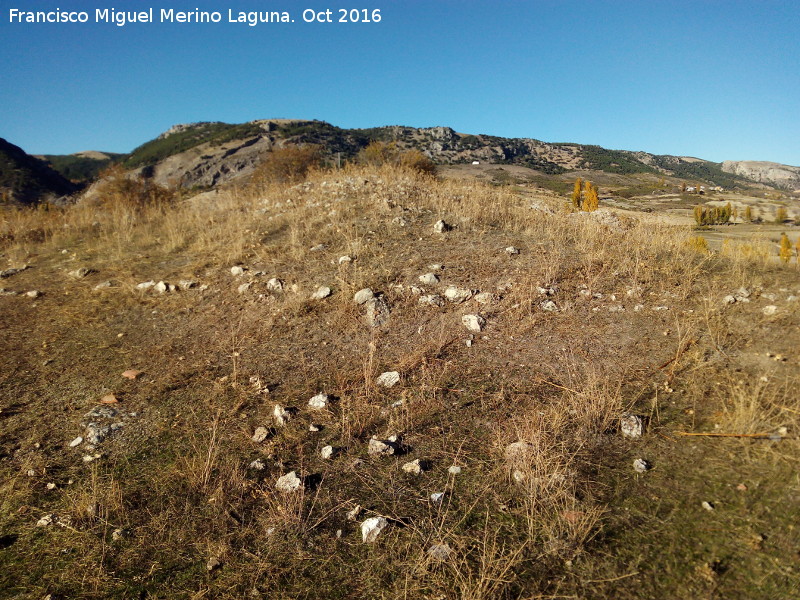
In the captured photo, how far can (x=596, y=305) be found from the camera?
4.26 m

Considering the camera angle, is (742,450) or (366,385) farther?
(366,385)

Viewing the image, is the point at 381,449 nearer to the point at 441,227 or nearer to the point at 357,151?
the point at 441,227

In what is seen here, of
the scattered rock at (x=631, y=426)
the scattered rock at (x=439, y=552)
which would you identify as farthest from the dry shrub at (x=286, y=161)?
the scattered rock at (x=439, y=552)

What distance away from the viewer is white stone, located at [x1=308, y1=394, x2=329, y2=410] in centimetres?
307

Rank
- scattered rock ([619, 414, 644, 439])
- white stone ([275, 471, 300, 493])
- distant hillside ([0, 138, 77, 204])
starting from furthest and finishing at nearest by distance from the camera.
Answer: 1. distant hillside ([0, 138, 77, 204])
2. scattered rock ([619, 414, 644, 439])
3. white stone ([275, 471, 300, 493])

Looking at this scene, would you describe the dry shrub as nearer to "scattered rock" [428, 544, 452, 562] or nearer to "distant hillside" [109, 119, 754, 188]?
"scattered rock" [428, 544, 452, 562]

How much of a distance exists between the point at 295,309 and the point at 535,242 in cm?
338

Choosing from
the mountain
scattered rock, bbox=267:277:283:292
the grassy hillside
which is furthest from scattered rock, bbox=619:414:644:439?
the grassy hillside

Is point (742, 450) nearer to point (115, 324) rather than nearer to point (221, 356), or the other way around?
point (221, 356)

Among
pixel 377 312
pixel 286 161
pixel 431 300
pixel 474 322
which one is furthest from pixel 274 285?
pixel 286 161

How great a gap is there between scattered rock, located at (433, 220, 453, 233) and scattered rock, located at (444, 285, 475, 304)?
193 cm

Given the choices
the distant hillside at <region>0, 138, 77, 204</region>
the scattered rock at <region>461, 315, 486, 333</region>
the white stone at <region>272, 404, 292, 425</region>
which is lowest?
the white stone at <region>272, 404, 292, 425</region>

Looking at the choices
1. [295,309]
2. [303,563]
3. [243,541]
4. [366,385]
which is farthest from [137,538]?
[295,309]

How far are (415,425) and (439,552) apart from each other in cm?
103
